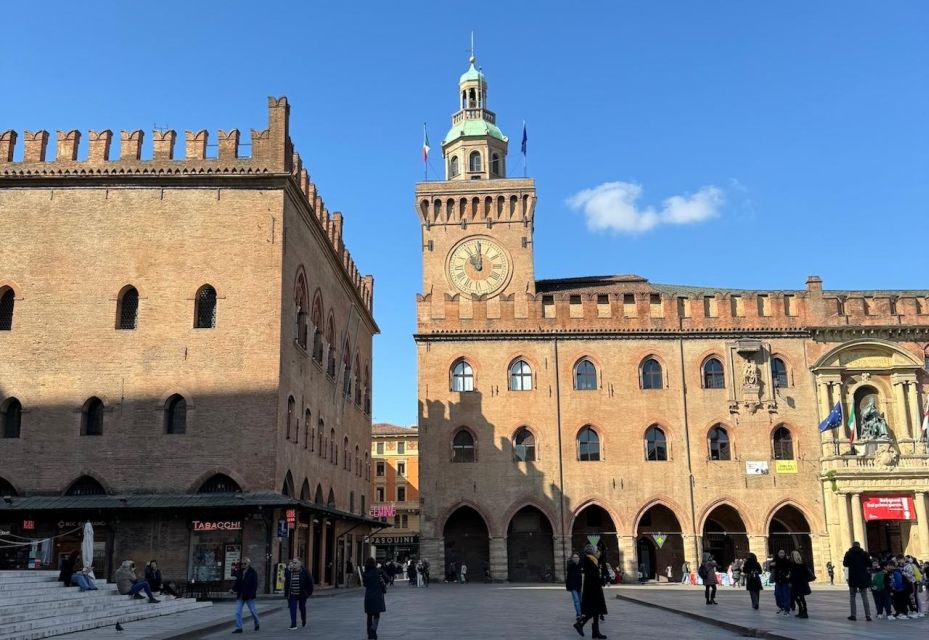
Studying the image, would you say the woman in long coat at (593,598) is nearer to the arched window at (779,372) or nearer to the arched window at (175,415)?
the arched window at (175,415)

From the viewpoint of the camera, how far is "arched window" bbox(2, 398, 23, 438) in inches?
1168

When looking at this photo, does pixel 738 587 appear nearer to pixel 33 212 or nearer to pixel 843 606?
pixel 843 606

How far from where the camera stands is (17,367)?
29859 millimetres

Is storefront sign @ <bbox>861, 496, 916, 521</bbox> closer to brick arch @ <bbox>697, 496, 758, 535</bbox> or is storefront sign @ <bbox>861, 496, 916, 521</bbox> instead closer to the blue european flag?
the blue european flag

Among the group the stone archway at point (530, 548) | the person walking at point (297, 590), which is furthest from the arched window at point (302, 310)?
the person walking at point (297, 590)

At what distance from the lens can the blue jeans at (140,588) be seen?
21.7 m

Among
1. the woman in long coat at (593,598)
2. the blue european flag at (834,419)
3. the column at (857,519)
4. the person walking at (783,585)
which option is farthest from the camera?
the blue european flag at (834,419)

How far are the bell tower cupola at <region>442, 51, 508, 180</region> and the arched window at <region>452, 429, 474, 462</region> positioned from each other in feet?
54.0

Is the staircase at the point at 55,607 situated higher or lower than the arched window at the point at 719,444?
lower

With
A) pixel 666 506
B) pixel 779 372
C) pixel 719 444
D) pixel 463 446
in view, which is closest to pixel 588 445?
pixel 666 506

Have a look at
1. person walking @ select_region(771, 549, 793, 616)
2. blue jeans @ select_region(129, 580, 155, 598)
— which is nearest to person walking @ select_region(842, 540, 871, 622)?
person walking @ select_region(771, 549, 793, 616)

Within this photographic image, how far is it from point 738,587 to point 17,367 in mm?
28533

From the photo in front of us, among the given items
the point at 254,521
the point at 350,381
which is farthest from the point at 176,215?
the point at 350,381

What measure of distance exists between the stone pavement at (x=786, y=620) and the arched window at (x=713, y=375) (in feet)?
48.4
